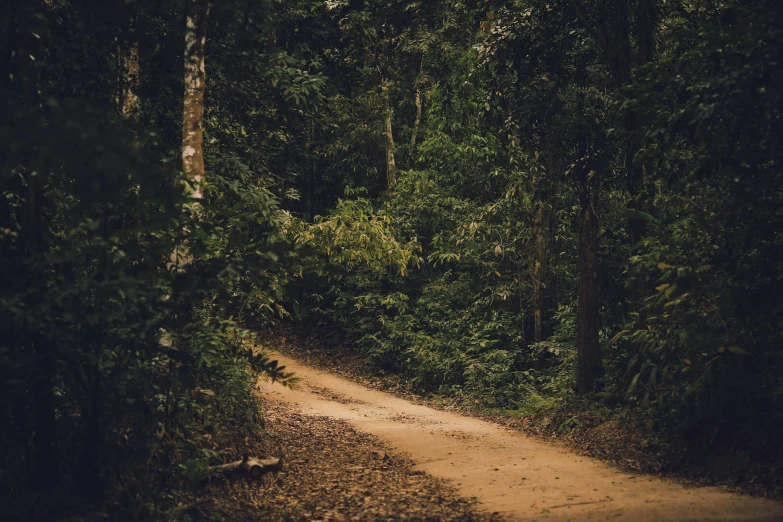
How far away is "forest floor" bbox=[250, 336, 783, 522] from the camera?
319 inches

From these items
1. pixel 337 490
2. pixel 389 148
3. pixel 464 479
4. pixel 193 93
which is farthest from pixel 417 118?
pixel 337 490

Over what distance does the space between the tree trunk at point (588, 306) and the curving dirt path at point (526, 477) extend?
1.96 m

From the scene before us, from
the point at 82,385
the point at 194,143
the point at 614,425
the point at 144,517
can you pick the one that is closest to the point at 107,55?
the point at 194,143

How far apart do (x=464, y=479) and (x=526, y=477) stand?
847 mm

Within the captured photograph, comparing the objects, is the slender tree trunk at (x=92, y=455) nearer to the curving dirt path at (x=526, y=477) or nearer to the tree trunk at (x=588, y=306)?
the curving dirt path at (x=526, y=477)

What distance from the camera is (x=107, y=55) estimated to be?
10414 mm

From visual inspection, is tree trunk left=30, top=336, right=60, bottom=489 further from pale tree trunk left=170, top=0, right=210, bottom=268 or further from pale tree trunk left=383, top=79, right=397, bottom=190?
pale tree trunk left=383, top=79, right=397, bottom=190

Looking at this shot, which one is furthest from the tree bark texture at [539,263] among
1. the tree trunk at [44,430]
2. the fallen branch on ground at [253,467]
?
the tree trunk at [44,430]

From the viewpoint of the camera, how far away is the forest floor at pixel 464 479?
26.6 ft

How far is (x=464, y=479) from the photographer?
10.2 meters

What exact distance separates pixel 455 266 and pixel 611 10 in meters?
9.60

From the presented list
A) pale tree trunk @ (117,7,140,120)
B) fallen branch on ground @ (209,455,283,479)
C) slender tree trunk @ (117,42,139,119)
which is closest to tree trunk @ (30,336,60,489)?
fallen branch on ground @ (209,455,283,479)

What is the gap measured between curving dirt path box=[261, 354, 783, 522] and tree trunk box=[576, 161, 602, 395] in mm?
1960

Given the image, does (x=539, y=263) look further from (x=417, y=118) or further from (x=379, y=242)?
(x=417, y=118)
